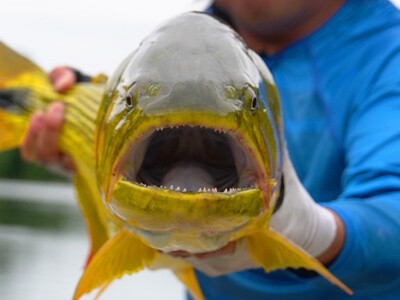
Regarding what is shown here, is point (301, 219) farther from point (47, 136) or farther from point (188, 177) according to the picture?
point (47, 136)

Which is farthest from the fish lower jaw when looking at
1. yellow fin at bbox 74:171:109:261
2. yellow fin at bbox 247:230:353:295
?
yellow fin at bbox 74:171:109:261

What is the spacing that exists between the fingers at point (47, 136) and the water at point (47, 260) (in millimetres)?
3016

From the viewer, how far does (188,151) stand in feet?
4.92

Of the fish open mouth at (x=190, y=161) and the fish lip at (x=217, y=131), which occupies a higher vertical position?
the fish lip at (x=217, y=131)

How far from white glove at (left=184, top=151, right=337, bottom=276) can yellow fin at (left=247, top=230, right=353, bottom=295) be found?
0.04m

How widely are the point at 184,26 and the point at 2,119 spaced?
1268 millimetres

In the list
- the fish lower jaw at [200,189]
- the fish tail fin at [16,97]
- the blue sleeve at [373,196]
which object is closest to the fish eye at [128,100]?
the fish lower jaw at [200,189]

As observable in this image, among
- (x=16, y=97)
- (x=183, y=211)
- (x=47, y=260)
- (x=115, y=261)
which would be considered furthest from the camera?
(x=47, y=260)

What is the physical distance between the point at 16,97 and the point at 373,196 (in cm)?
110

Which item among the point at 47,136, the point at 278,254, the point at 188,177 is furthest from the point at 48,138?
the point at 188,177

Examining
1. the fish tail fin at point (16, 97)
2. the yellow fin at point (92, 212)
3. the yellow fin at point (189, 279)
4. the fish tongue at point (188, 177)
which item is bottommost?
the yellow fin at point (92, 212)

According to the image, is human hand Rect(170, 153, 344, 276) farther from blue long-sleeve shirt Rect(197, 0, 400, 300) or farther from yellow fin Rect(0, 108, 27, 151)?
yellow fin Rect(0, 108, 27, 151)

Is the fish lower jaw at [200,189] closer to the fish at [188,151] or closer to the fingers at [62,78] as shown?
the fish at [188,151]

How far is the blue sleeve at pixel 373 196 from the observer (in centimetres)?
188
